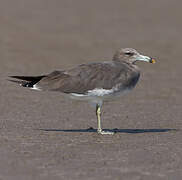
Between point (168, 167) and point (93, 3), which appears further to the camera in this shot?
point (93, 3)

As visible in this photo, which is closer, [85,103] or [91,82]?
[91,82]

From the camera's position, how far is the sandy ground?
7149mm

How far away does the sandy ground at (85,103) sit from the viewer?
715 cm

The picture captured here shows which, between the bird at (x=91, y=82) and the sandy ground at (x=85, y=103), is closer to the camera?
the sandy ground at (x=85, y=103)

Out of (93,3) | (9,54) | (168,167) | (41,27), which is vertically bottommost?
(168,167)

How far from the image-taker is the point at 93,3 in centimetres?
2169

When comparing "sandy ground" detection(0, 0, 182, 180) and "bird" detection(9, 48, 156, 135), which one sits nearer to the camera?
"sandy ground" detection(0, 0, 182, 180)

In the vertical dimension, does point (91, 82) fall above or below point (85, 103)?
above

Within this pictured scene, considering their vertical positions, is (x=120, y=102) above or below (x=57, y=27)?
below

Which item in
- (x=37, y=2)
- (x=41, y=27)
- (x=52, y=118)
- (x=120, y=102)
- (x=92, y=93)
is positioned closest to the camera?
(x=92, y=93)

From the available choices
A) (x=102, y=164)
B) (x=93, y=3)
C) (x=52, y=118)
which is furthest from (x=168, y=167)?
(x=93, y=3)

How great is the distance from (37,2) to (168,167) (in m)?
15.3

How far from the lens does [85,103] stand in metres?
11.5

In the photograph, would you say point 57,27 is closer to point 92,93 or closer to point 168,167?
point 92,93
